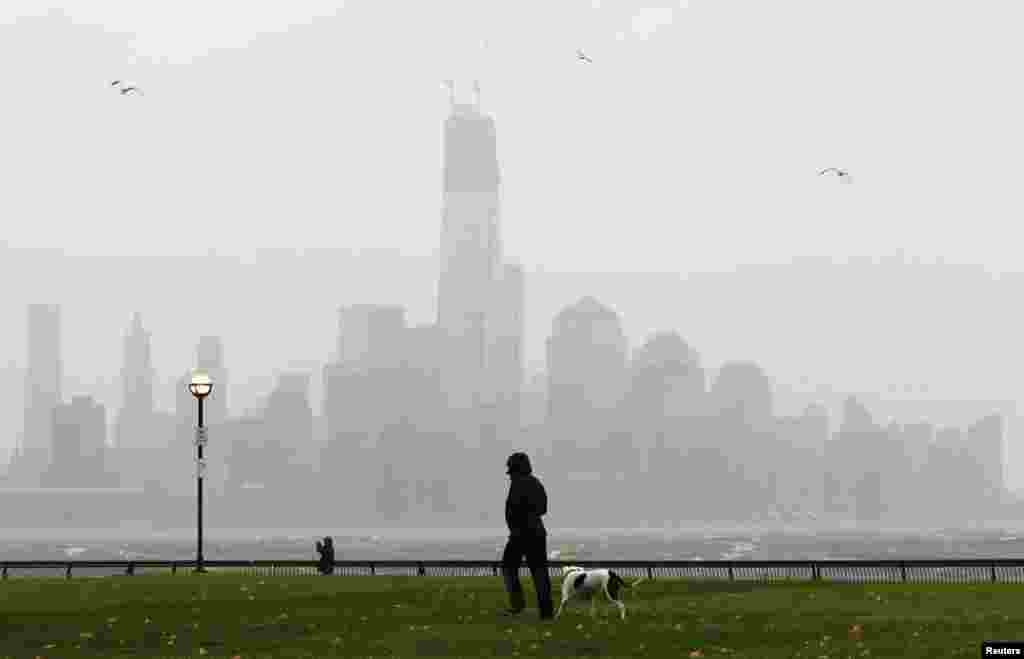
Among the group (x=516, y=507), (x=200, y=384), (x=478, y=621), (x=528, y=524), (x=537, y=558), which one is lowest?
(x=478, y=621)

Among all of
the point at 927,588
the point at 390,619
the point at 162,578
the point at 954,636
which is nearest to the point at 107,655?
the point at 390,619

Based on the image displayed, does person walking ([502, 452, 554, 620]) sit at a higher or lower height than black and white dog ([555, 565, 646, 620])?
higher

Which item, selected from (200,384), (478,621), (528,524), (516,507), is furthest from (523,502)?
(200,384)

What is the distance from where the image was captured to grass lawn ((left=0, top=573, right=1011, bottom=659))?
70.5ft

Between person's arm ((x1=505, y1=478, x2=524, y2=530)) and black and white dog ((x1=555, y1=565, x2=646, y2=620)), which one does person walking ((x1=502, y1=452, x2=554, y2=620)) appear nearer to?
person's arm ((x1=505, y1=478, x2=524, y2=530))

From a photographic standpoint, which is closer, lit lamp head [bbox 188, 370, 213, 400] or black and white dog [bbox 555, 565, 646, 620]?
black and white dog [bbox 555, 565, 646, 620]

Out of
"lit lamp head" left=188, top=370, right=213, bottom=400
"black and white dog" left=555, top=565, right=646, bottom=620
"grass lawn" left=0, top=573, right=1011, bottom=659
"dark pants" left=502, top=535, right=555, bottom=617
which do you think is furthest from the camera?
"lit lamp head" left=188, top=370, right=213, bottom=400

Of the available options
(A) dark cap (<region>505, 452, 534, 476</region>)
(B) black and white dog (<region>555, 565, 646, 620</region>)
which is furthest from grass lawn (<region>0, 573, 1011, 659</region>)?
(A) dark cap (<region>505, 452, 534, 476</region>)

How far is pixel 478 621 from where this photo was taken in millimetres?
25266

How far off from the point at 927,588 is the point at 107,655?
18.2 metres

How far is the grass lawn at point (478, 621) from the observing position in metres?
21.5

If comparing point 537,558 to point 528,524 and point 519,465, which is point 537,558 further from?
point 519,465

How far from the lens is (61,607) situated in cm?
2938

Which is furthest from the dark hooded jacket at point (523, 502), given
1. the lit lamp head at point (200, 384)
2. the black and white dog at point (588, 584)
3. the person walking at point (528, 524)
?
the lit lamp head at point (200, 384)
